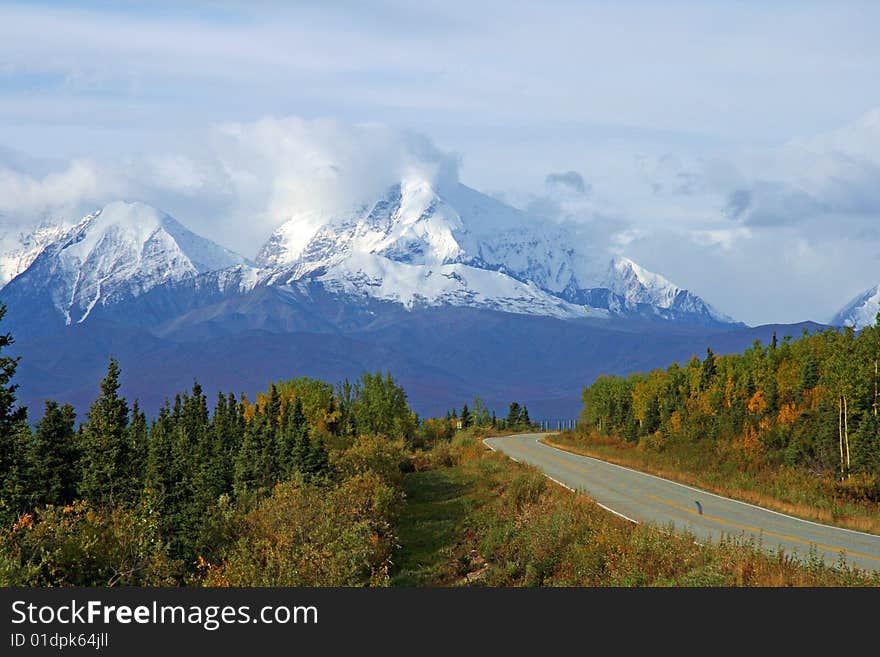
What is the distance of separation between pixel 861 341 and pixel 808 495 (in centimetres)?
2994

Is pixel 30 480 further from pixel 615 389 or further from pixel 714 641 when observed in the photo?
pixel 615 389

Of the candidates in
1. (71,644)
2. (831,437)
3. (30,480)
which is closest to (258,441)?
(30,480)

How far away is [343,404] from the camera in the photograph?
347 feet

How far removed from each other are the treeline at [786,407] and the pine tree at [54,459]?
40.7 m

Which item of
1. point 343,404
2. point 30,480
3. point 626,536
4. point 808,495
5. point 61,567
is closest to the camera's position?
point 61,567

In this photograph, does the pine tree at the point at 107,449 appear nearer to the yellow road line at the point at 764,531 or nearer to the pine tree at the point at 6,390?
the pine tree at the point at 6,390

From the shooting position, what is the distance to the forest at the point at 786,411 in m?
52.2

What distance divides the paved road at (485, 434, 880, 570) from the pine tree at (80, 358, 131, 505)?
24312mm

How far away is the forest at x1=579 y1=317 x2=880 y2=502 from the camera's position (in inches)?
2057

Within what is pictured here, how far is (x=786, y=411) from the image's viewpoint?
6662 centimetres

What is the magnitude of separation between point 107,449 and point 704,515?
35770mm

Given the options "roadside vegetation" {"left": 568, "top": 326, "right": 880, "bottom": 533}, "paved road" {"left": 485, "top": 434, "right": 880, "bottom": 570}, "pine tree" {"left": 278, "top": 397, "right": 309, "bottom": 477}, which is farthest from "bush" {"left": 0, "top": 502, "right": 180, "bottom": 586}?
"pine tree" {"left": 278, "top": 397, "right": 309, "bottom": 477}

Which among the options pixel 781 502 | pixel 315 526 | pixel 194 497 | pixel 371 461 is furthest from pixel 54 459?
pixel 781 502

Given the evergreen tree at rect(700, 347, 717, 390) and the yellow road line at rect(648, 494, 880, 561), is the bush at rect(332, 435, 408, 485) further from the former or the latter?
the evergreen tree at rect(700, 347, 717, 390)
